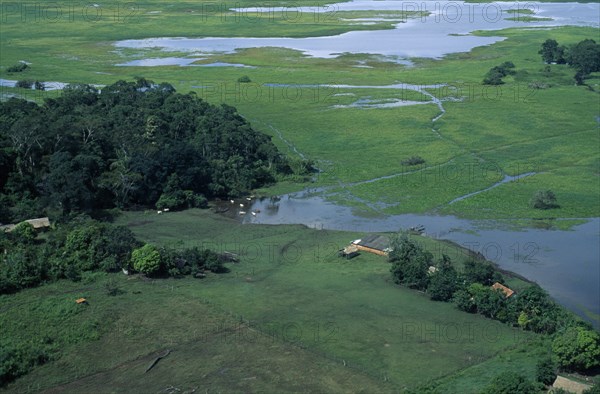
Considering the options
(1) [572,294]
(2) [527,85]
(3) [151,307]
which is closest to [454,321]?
(1) [572,294]

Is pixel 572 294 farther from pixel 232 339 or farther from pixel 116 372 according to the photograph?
pixel 116 372

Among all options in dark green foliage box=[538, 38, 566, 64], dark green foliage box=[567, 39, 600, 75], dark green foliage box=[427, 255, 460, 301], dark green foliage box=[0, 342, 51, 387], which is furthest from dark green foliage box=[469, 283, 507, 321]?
dark green foliage box=[538, 38, 566, 64]

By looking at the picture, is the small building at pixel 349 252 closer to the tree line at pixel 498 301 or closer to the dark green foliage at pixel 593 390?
the tree line at pixel 498 301

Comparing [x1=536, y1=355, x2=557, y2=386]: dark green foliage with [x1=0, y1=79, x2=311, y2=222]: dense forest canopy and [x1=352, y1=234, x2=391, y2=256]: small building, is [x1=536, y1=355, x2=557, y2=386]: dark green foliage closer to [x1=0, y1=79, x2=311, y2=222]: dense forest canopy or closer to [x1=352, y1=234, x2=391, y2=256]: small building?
[x1=352, y1=234, x2=391, y2=256]: small building

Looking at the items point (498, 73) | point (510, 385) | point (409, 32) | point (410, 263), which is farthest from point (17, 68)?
point (510, 385)

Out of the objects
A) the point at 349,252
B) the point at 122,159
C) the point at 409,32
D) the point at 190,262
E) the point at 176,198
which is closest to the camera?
the point at 190,262

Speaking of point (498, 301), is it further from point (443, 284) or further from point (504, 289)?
point (443, 284)

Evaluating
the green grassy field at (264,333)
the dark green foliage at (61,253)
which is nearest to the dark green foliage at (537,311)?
the green grassy field at (264,333)
